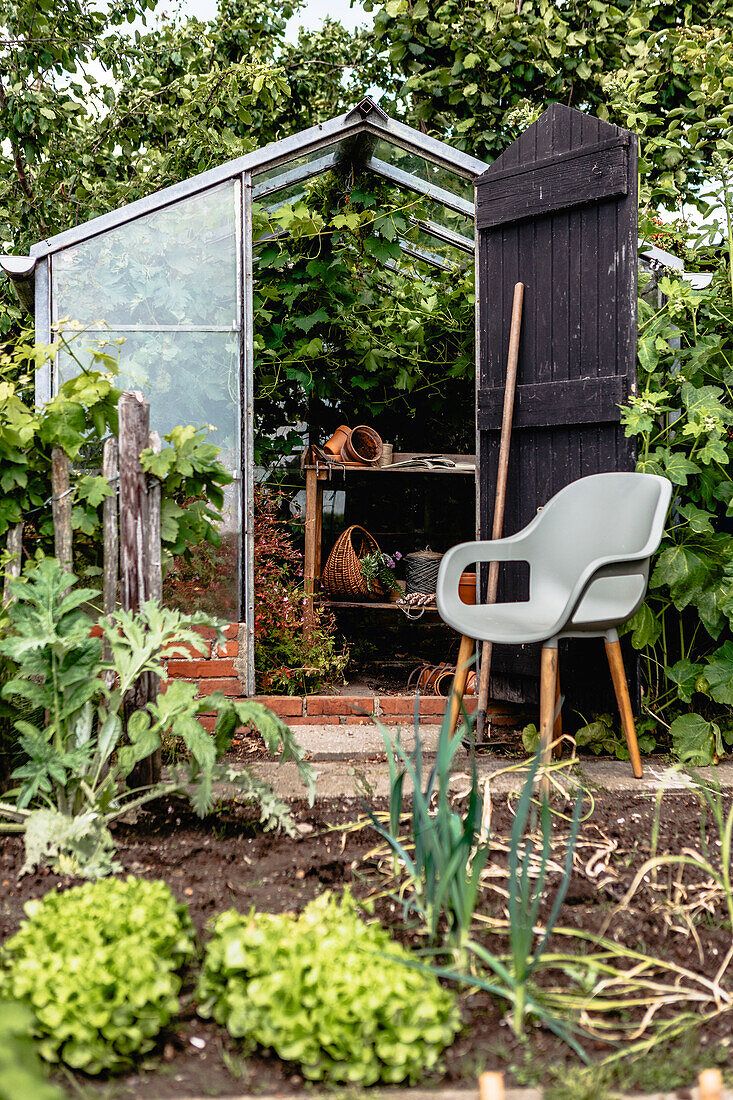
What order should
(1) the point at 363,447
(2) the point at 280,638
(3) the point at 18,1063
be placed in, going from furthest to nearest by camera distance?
(1) the point at 363,447
(2) the point at 280,638
(3) the point at 18,1063

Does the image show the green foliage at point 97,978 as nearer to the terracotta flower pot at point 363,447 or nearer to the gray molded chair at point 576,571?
the gray molded chair at point 576,571

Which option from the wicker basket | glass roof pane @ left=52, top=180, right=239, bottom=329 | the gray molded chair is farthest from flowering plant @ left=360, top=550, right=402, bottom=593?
glass roof pane @ left=52, top=180, right=239, bottom=329

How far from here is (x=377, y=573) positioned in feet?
14.6

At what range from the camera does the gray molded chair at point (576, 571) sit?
2645 mm

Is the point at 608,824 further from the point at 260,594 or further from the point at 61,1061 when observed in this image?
the point at 260,594

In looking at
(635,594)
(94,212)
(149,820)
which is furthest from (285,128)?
(149,820)

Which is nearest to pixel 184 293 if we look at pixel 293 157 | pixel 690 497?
pixel 293 157

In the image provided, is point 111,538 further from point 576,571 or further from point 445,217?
point 445,217

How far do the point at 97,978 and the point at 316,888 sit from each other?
61cm

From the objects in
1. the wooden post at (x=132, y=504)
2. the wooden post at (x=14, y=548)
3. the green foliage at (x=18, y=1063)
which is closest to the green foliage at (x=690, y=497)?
the wooden post at (x=132, y=504)

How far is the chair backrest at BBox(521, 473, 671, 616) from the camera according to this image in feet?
9.17

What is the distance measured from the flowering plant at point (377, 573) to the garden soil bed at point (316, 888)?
204 cm

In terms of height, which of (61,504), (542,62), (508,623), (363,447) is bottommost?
(508,623)

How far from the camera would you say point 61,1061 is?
131 centimetres
